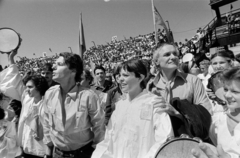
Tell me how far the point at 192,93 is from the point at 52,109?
149 cm

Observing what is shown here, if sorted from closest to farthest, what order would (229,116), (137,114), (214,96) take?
(229,116)
(137,114)
(214,96)

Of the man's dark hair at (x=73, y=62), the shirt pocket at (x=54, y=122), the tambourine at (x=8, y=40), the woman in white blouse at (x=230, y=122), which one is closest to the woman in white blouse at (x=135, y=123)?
the woman in white blouse at (x=230, y=122)

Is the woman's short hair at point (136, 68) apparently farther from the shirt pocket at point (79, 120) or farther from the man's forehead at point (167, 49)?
the shirt pocket at point (79, 120)

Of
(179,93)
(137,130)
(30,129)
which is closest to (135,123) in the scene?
(137,130)

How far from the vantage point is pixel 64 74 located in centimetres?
258

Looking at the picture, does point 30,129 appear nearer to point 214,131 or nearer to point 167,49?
point 167,49

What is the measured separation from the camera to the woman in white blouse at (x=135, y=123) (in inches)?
72.6

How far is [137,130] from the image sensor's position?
1916 millimetres

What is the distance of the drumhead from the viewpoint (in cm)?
146

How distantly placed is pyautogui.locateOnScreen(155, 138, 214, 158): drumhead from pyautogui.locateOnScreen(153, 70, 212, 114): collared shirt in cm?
79

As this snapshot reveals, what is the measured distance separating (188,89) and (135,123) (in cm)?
70

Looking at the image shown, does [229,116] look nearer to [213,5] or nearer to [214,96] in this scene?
[214,96]

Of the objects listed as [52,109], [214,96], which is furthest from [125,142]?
[214,96]

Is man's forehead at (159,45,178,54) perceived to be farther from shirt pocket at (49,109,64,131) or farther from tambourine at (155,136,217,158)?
shirt pocket at (49,109,64,131)
